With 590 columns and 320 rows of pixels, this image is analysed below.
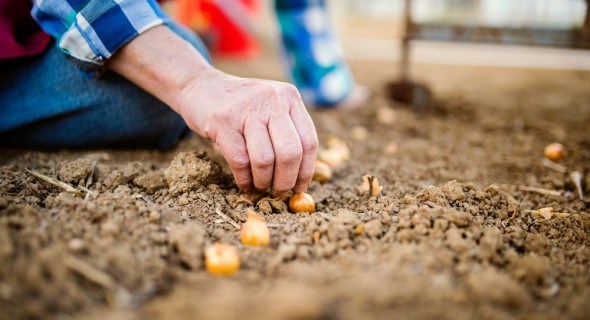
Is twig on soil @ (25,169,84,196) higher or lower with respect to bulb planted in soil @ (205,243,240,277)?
higher

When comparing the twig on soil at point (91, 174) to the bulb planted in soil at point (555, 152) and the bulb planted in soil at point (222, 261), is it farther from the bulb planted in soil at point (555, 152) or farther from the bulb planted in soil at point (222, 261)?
the bulb planted in soil at point (555, 152)

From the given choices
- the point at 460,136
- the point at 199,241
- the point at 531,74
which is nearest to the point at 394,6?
the point at 531,74

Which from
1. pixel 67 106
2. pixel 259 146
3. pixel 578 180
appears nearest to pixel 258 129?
pixel 259 146

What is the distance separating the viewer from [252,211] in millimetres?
1150

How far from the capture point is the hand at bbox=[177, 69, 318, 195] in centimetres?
107

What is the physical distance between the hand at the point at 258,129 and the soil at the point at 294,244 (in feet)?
0.40

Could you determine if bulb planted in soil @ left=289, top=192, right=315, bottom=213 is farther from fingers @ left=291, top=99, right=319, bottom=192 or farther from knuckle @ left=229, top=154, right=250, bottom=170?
knuckle @ left=229, top=154, right=250, bottom=170

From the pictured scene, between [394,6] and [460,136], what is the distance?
3.88 meters

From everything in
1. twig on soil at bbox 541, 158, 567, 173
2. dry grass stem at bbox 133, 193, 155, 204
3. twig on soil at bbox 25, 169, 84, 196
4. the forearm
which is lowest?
twig on soil at bbox 541, 158, 567, 173

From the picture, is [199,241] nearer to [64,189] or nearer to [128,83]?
[64,189]

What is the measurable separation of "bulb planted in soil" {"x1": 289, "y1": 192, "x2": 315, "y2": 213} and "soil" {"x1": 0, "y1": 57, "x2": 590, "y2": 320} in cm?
3

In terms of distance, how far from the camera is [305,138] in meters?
1.11

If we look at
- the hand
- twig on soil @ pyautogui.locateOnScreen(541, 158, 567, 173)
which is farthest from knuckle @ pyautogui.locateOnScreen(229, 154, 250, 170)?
twig on soil @ pyautogui.locateOnScreen(541, 158, 567, 173)

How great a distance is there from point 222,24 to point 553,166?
2952mm
